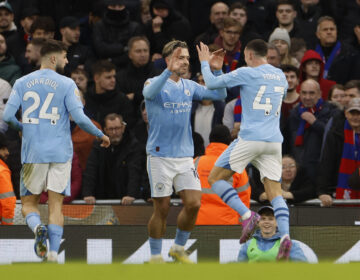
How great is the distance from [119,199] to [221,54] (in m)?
2.96

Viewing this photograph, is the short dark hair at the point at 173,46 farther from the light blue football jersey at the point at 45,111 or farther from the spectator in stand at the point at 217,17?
the spectator in stand at the point at 217,17

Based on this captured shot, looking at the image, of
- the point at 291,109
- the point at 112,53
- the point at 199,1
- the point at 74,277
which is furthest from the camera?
the point at 199,1

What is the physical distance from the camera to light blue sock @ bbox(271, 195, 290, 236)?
417 inches

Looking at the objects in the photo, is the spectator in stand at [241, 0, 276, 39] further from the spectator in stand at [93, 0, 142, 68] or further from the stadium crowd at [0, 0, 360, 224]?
the spectator in stand at [93, 0, 142, 68]

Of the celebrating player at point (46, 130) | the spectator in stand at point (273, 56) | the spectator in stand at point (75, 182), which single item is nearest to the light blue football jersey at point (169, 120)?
the celebrating player at point (46, 130)

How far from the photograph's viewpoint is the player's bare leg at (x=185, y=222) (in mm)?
10969

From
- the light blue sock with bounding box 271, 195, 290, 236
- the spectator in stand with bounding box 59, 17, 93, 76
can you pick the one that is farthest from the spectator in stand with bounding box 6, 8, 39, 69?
the light blue sock with bounding box 271, 195, 290, 236

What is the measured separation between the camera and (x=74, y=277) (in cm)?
659

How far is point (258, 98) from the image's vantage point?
35.8ft

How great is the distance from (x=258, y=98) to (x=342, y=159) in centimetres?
261

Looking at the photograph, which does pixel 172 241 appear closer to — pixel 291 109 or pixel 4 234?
pixel 4 234

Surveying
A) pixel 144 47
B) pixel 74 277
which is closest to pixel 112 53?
pixel 144 47

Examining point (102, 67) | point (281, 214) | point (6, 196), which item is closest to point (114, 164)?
Answer: point (102, 67)

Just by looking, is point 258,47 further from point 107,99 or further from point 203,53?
point 107,99
